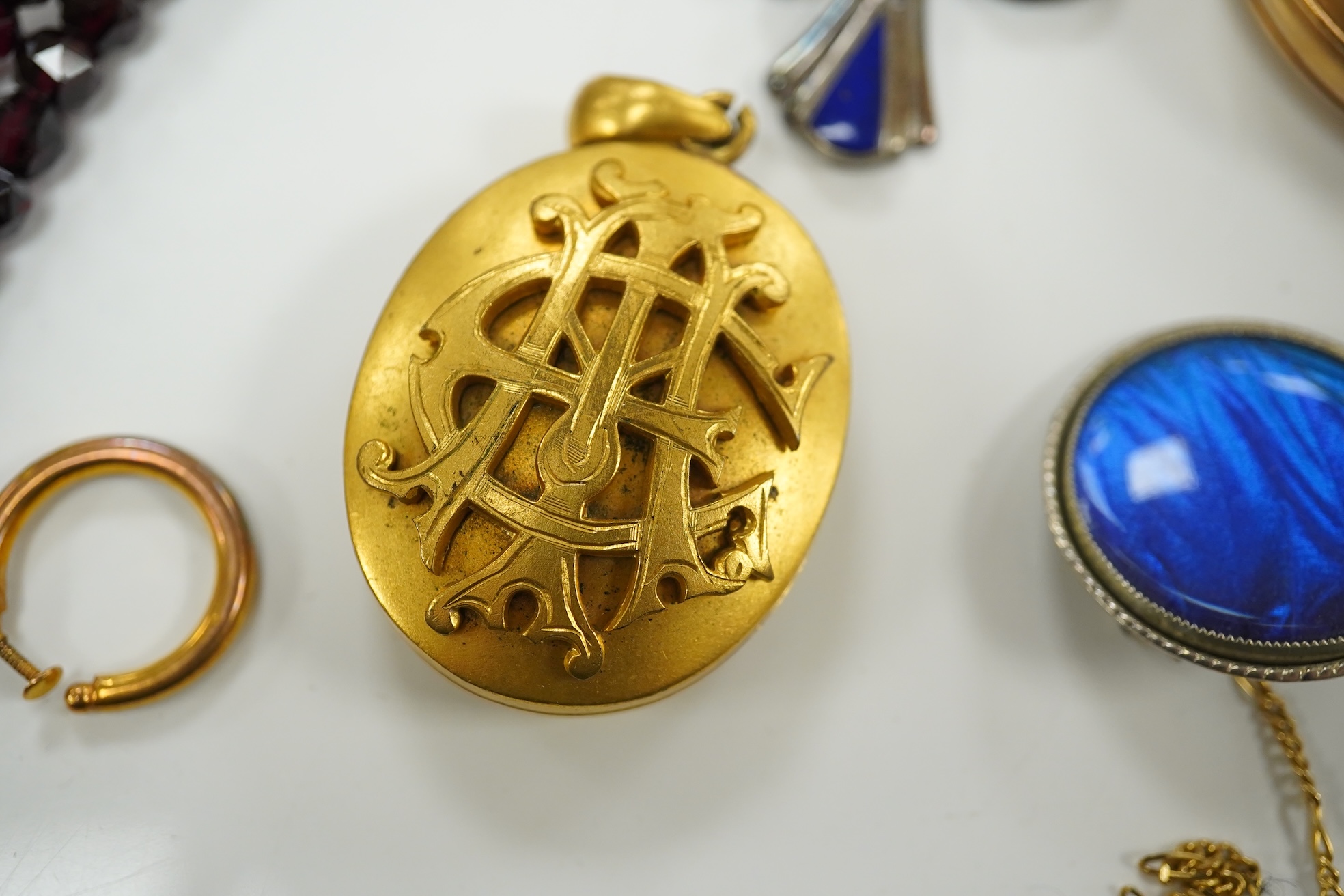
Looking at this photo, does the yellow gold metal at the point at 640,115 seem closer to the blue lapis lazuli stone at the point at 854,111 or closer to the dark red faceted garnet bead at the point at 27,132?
the blue lapis lazuli stone at the point at 854,111

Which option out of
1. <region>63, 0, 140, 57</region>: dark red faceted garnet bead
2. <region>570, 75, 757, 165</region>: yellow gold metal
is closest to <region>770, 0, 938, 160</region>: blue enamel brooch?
<region>570, 75, 757, 165</region>: yellow gold metal

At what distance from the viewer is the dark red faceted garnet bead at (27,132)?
1374 mm

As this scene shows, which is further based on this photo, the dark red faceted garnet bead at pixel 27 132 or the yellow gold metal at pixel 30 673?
the dark red faceted garnet bead at pixel 27 132

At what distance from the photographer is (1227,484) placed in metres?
1.23

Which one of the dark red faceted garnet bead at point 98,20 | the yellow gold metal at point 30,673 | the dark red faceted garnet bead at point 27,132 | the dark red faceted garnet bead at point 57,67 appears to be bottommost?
the yellow gold metal at point 30,673

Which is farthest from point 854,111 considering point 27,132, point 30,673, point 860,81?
point 30,673

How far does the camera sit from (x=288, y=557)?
129cm

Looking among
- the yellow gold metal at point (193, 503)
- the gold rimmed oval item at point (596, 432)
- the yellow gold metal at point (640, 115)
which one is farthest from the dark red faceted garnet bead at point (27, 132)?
the yellow gold metal at point (640, 115)

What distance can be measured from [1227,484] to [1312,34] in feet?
2.83

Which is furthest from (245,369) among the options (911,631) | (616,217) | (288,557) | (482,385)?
(911,631)

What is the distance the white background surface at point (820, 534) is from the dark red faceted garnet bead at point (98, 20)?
5cm

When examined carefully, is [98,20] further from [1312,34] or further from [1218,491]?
[1312,34]

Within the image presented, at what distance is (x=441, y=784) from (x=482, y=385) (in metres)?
0.58

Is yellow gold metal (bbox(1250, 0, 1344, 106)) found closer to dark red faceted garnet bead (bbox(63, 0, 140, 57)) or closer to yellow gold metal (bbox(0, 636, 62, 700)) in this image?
dark red faceted garnet bead (bbox(63, 0, 140, 57))
